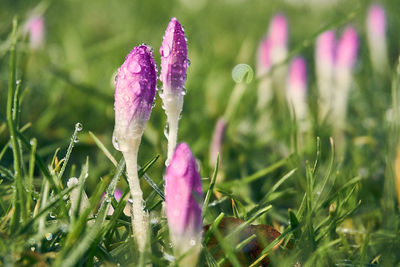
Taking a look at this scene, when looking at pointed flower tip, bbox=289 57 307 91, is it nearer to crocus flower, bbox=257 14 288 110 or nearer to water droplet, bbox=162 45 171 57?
crocus flower, bbox=257 14 288 110

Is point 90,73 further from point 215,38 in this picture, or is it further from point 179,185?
point 179,185

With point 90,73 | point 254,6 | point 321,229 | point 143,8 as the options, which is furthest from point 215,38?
point 321,229

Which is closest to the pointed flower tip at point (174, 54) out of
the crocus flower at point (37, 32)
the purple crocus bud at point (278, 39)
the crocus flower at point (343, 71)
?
the crocus flower at point (343, 71)

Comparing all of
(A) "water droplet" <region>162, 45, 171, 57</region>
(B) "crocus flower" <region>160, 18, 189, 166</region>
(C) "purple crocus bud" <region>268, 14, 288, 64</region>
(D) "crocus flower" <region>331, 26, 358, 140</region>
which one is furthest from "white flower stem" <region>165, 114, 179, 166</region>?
(C) "purple crocus bud" <region>268, 14, 288, 64</region>

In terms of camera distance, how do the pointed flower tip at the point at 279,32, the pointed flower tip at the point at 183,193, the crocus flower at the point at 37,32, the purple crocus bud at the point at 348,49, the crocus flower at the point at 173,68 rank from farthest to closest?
1. the crocus flower at the point at 37,32
2. the pointed flower tip at the point at 279,32
3. the purple crocus bud at the point at 348,49
4. the crocus flower at the point at 173,68
5. the pointed flower tip at the point at 183,193

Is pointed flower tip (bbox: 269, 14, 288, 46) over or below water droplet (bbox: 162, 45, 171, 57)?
below

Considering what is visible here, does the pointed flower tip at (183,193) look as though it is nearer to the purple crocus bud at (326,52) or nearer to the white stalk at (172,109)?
the white stalk at (172,109)
